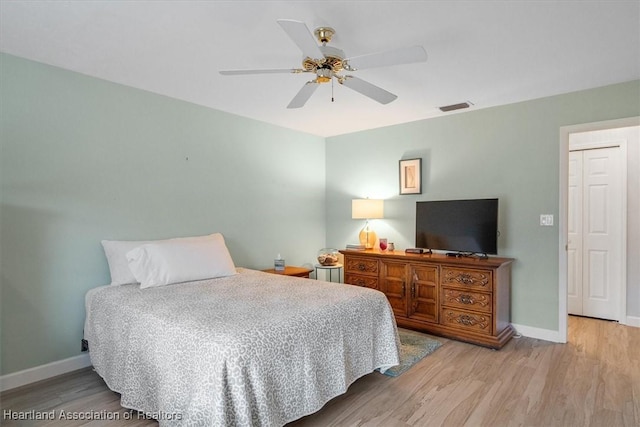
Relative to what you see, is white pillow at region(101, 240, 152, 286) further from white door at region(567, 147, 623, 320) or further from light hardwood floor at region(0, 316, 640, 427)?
white door at region(567, 147, 623, 320)

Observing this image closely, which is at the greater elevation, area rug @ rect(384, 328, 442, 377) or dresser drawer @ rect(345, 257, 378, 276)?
dresser drawer @ rect(345, 257, 378, 276)

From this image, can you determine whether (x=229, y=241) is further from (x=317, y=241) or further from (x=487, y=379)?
(x=487, y=379)

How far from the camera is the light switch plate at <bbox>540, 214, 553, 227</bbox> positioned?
3387mm

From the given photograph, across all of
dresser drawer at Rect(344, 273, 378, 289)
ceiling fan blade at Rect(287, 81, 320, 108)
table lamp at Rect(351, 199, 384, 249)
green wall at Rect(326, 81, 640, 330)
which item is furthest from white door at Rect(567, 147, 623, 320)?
ceiling fan blade at Rect(287, 81, 320, 108)

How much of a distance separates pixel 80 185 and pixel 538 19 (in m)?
3.45

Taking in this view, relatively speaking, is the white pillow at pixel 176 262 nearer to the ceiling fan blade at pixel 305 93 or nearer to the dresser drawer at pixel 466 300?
the ceiling fan blade at pixel 305 93

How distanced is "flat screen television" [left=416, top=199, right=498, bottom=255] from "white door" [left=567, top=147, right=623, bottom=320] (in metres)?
1.72

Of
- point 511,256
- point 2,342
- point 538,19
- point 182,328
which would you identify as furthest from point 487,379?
point 2,342

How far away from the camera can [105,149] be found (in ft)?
9.88

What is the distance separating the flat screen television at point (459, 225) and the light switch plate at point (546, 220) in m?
0.47

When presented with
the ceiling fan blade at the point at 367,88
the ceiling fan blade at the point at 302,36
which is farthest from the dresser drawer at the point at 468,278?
the ceiling fan blade at the point at 302,36

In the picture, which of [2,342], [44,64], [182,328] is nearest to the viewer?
[182,328]

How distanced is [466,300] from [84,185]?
3.55m

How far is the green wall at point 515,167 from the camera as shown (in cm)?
334
